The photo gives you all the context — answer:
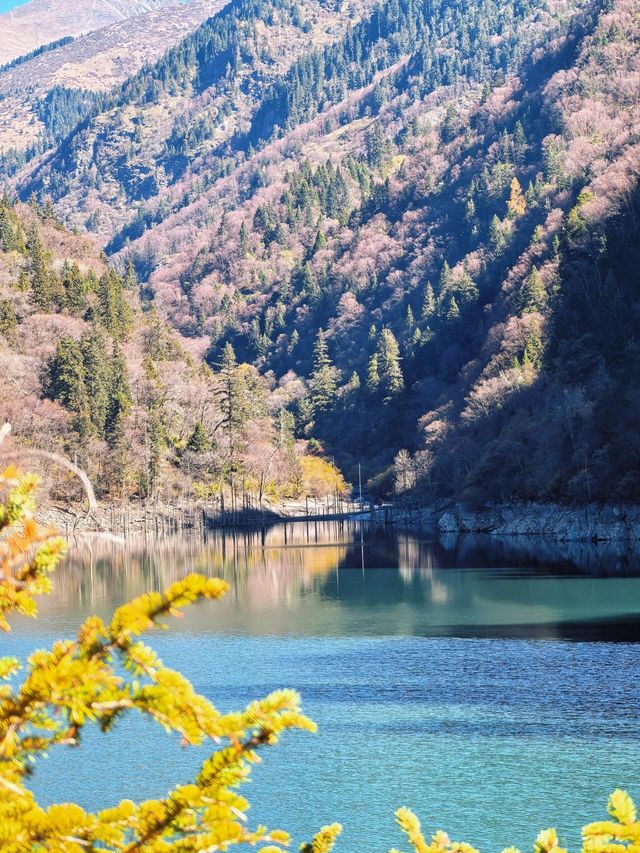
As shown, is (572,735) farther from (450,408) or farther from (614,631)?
(450,408)

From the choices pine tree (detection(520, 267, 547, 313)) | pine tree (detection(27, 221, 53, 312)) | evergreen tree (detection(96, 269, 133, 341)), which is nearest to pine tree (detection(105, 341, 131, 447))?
evergreen tree (detection(96, 269, 133, 341))

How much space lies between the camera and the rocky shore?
79875 millimetres

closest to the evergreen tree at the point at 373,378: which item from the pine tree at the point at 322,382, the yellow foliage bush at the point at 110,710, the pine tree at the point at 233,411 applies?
the pine tree at the point at 322,382

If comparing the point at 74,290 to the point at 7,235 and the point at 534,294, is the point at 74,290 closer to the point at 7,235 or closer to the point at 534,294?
the point at 7,235

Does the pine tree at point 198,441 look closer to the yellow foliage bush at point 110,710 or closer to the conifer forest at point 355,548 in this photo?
the conifer forest at point 355,548

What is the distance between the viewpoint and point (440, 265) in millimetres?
199625

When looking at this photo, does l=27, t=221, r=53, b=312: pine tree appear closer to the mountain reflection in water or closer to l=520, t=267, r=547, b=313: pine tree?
the mountain reflection in water

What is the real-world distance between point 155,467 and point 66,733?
110m

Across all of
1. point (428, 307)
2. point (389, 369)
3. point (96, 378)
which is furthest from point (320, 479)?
point (428, 307)

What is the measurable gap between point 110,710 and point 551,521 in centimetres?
8829

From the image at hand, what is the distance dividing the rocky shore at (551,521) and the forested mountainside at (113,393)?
2756cm

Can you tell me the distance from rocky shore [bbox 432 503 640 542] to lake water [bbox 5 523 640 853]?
856cm

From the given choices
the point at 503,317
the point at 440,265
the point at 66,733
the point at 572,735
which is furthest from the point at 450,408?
the point at 66,733

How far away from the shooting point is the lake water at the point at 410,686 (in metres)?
25.5
